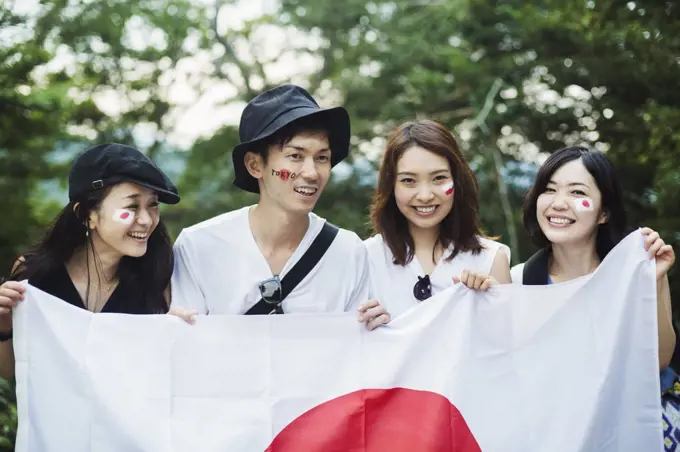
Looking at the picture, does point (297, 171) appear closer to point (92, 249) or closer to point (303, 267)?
point (303, 267)

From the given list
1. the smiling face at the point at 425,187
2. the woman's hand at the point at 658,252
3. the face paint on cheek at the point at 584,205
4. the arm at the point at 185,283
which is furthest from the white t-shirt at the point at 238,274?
the woman's hand at the point at 658,252

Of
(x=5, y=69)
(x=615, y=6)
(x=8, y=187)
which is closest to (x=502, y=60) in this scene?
(x=615, y=6)

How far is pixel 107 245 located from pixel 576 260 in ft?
6.78

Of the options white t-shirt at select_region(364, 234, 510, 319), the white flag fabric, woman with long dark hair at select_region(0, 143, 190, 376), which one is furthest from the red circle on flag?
woman with long dark hair at select_region(0, 143, 190, 376)

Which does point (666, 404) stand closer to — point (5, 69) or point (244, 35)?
point (5, 69)

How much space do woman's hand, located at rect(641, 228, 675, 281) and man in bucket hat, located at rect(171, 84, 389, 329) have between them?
4.02 ft

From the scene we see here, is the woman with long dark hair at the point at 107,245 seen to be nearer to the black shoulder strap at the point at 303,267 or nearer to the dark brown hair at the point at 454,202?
the black shoulder strap at the point at 303,267

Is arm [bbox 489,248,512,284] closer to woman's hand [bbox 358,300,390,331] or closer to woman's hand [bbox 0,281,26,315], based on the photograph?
woman's hand [bbox 358,300,390,331]

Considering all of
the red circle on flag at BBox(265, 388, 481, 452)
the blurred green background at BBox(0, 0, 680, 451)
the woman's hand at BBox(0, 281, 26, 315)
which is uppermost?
the blurred green background at BBox(0, 0, 680, 451)

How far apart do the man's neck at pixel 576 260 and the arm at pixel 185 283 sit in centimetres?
160

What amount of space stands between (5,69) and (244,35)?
29.3ft

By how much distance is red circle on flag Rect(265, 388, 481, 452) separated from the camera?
3082mm

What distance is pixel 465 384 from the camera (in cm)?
318

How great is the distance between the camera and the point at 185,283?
11.3ft
